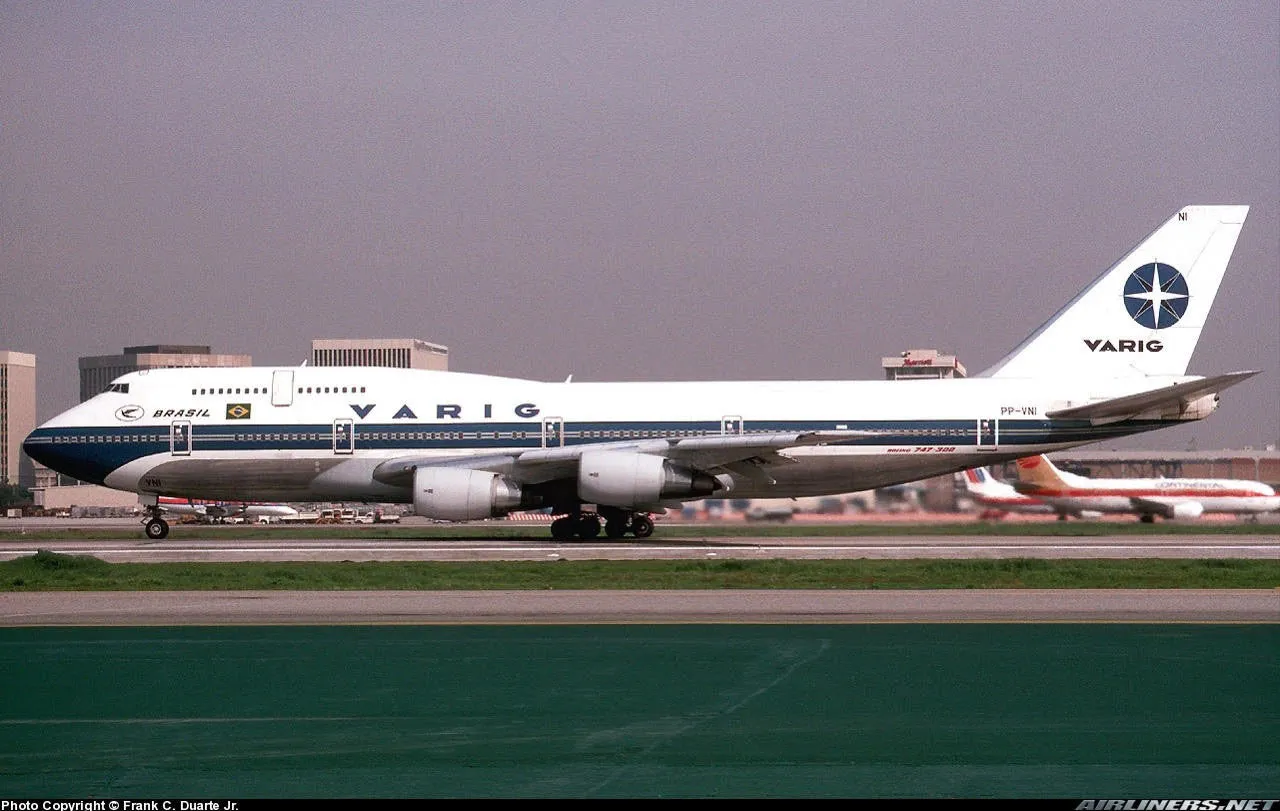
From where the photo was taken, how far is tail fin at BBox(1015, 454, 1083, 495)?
48.3 metres

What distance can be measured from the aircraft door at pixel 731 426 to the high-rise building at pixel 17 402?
11941 centimetres

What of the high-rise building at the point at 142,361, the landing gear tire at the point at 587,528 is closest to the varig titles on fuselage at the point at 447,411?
the landing gear tire at the point at 587,528

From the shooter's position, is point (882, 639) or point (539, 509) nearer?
point (882, 639)

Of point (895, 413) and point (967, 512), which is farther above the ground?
point (895, 413)

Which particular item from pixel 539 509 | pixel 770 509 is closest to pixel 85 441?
pixel 539 509

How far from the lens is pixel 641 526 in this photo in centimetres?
3641

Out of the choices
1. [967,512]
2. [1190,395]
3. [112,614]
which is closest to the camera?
[112,614]

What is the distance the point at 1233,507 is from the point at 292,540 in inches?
1396

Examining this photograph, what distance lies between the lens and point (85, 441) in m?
37.3

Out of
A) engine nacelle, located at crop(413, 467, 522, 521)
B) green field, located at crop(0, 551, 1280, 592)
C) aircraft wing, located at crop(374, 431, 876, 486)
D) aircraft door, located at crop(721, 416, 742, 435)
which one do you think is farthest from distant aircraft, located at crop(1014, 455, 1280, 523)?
green field, located at crop(0, 551, 1280, 592)

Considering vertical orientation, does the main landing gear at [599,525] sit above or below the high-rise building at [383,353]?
below

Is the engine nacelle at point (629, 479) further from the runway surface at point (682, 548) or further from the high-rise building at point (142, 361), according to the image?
the high-rise building at point (142, 361)

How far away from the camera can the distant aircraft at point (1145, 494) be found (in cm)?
4844

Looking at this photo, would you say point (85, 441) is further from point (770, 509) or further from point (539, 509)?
point (770, 509)
